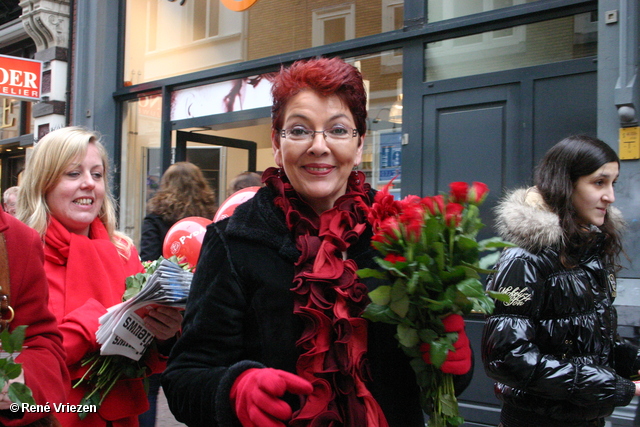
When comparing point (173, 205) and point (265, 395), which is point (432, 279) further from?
point (173, 205)

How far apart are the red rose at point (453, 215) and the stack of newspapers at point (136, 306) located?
1168mm

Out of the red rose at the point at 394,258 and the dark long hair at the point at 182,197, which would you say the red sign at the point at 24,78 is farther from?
the red rose at the point at 394,258

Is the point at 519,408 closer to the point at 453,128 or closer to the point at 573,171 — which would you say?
the point at 573,171

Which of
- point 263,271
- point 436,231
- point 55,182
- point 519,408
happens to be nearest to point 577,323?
point 519,408

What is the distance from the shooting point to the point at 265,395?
1504mm

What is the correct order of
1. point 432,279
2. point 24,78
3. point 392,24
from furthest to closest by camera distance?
point 24,78, point 392,24, point 432,279

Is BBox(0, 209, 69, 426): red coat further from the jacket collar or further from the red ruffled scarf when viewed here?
the red ruffled scarf

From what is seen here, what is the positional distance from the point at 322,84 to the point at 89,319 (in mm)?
1347

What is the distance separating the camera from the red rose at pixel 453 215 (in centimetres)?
165

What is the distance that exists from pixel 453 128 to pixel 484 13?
3.10 feet

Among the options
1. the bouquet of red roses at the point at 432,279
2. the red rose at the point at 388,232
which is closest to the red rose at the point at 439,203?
the bouquet of red roses at the point at 432,279

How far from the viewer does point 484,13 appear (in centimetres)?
479

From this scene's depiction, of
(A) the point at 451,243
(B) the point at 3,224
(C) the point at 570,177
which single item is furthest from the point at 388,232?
(C) the point at 570,177

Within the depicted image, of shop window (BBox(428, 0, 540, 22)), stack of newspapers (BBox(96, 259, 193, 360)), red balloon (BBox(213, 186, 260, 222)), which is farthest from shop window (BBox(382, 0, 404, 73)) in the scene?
stack of newspapers (BBox(96, 259, 193, 360))
